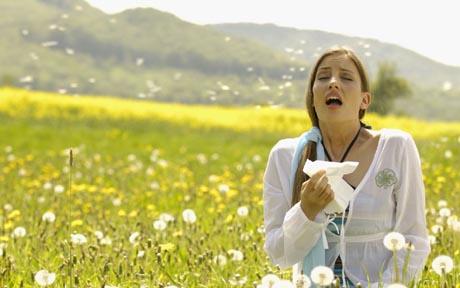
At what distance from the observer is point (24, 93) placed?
30531 mm

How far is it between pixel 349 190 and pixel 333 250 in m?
0.35

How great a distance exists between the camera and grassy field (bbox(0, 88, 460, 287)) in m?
4.44

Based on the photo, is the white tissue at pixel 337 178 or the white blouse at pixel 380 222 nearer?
the white tissue at pixel 337 178

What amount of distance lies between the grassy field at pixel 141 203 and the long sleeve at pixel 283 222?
475 mm

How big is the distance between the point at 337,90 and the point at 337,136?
0.24m

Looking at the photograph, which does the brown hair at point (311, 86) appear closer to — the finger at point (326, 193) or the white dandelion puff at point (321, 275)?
the finger at point (326, 193)

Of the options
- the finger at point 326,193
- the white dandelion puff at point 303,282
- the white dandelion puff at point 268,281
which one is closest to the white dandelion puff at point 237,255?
the finger at point 326,193

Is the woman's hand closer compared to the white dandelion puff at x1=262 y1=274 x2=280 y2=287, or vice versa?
the white dandelion puff at x1=262 y1=274 x2=280 y2=287

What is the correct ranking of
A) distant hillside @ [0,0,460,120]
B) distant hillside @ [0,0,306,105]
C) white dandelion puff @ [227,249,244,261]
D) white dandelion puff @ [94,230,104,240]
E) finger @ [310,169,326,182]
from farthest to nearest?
distant hillside @ [0,0,306,105], distant hillside @ [0,0,460,120], white dandelion puff @ [94,230,104,240], white dandelion puff @ [227,249,244,261], finger @ [310,169,326,182]

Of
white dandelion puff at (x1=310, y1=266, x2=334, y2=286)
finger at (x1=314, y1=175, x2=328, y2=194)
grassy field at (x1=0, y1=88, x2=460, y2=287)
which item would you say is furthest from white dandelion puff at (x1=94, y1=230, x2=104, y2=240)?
white dandelion puff at (x1=310, y1=266, x2=334, y2=286)


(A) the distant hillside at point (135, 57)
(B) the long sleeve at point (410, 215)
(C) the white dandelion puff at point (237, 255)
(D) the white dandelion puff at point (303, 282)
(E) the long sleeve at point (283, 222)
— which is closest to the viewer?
(D) the white dandelion puff at point (303, 282)

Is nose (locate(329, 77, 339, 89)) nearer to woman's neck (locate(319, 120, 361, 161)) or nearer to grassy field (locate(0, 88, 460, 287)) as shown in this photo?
woman's neck (locate(319, 120, 361, 161))

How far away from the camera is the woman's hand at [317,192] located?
3.18m

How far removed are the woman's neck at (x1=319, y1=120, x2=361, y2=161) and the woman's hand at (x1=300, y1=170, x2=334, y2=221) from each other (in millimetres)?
440
